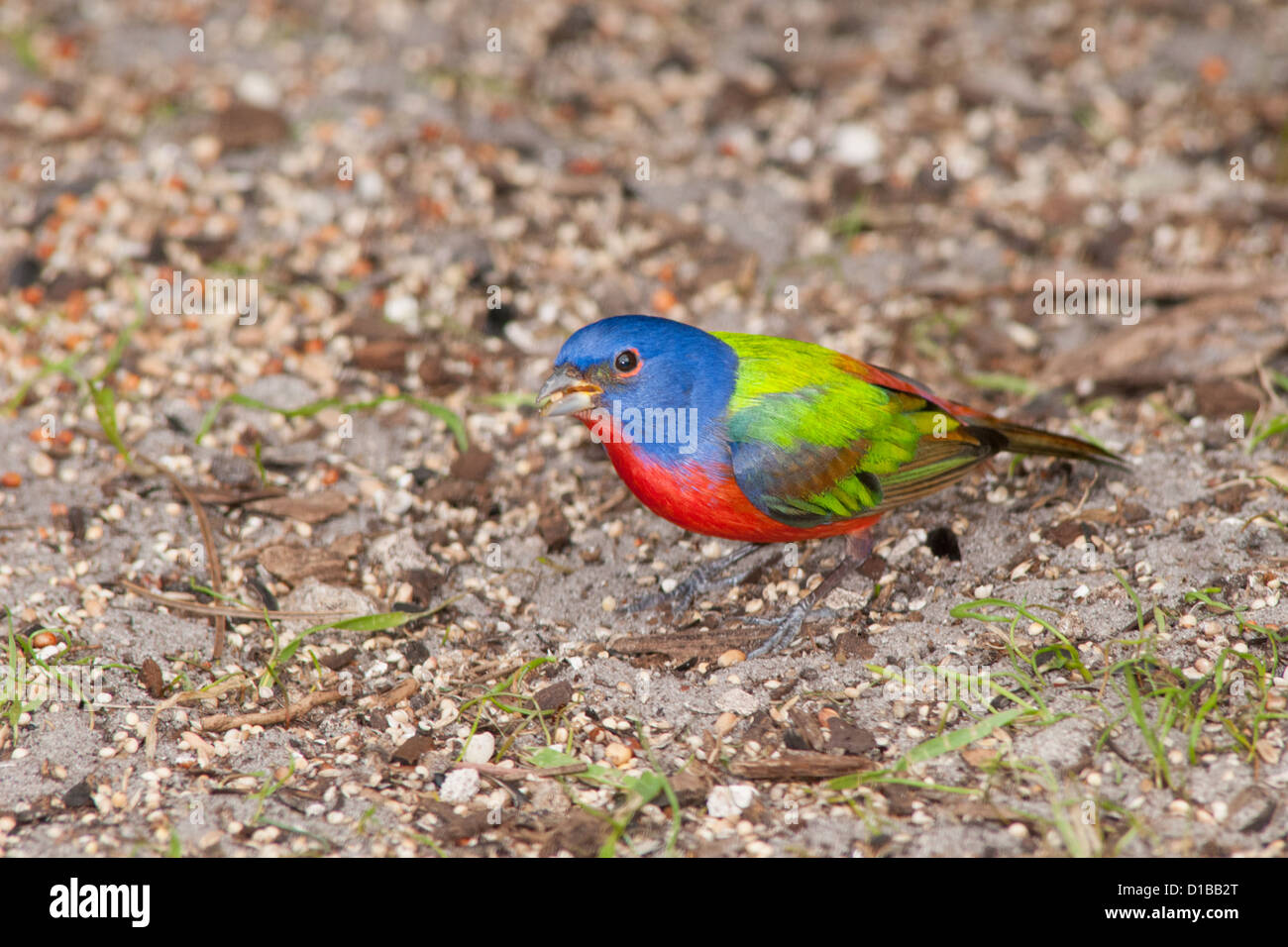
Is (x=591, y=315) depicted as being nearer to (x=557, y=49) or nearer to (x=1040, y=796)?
(x=557, y=49)

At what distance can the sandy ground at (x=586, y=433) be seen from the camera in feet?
11.1

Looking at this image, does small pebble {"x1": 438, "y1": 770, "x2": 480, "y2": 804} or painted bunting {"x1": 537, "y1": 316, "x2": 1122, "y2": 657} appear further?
painted bunting {"x1": 537, "y1": 316, "x2": 1122, "y2": 657}

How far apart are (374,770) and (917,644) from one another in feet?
5.51

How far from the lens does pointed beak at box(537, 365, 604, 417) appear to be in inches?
148

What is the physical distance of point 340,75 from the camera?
6.76 m

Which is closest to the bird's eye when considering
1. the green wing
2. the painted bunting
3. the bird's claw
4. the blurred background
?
the painted bunting

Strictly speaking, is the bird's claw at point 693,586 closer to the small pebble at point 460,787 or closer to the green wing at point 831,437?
the green wing at point 831,437

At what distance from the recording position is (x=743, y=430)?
148 inches

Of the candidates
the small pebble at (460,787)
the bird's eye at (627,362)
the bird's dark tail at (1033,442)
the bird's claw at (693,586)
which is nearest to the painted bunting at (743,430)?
the bird's eye at (627,362)

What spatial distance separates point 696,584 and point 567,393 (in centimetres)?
89

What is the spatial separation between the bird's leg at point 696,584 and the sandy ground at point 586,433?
0.20 ft

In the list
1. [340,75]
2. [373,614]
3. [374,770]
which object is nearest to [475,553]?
[373,614]

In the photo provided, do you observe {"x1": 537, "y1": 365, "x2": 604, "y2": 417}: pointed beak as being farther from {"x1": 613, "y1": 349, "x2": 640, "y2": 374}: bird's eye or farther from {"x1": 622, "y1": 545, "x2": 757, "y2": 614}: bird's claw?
{"x1": 622, "y1": 545, "x2": 757, "y2": 614}: bird's claw

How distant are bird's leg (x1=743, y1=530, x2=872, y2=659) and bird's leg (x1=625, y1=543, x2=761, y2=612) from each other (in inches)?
8.9
